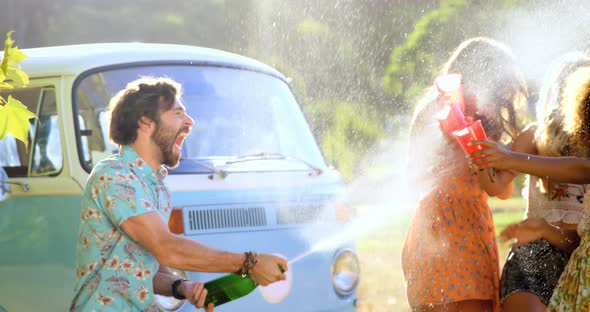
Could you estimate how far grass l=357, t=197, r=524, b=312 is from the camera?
1068cm

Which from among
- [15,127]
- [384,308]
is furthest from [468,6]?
[15,127]

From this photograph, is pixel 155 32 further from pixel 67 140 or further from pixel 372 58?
pixel 67 140

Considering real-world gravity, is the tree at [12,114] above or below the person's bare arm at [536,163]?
above

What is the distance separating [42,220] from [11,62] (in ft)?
8.54

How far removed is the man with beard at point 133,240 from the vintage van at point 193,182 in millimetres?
1261

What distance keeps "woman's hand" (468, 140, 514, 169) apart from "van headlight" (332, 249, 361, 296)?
1.90 m

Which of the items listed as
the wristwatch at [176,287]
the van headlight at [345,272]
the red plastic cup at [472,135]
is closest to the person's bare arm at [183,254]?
the wristwatch at [176,287]

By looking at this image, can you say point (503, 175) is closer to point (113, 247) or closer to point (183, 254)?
point (183, 254)

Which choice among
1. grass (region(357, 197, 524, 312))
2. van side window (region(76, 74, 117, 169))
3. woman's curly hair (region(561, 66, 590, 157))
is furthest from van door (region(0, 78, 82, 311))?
woman's curly hair (region(561, 66, 590, 157))

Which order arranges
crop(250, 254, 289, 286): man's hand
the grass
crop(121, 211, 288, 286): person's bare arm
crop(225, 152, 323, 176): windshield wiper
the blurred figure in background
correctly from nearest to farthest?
crop(121, 211, 288, 286): person's bare arm → crop(250, 254, 289, 286): man's hand → the blurred figure in background → crop(225, 152, 323, 176): windshield wiper → the grass

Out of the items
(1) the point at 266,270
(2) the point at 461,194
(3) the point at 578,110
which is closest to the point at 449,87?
(2) the point at 461,194

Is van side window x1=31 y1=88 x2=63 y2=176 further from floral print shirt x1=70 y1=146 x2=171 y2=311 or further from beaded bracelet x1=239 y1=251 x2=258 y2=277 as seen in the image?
beaded bracelet x1=239 y1=251 x2=258 y2=277

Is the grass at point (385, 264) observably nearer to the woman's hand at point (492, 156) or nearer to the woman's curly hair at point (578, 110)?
the woman's hand at point (492, 156)

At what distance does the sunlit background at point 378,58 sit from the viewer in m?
12.7
